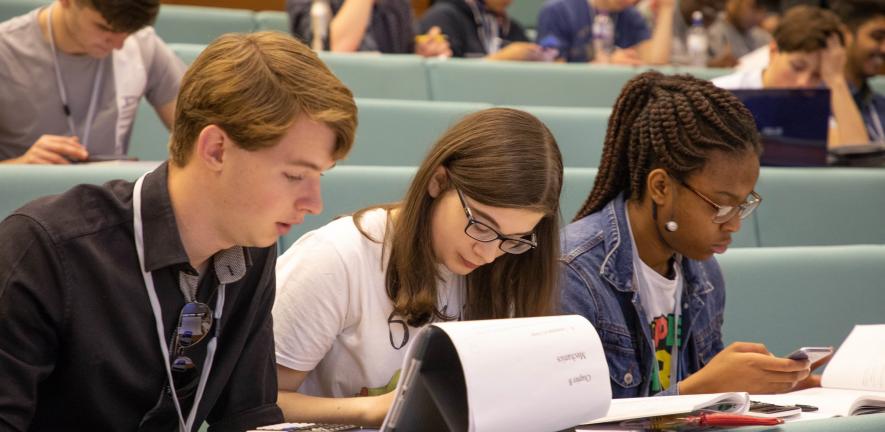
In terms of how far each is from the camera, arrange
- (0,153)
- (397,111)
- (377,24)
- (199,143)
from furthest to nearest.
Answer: (377,24) < (397,111) < (0,153) < (199,143)

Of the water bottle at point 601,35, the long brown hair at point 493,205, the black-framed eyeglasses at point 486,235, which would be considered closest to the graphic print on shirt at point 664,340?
the long brown hair at point 493,205

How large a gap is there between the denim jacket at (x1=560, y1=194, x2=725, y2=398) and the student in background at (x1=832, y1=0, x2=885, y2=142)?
7.24 feet

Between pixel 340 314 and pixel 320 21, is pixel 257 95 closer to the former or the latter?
pixel 340 314

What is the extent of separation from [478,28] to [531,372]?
3275 millimetres

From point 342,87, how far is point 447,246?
1.38ft

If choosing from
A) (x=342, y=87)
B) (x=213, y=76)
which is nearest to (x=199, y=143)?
(x=213, y=76)

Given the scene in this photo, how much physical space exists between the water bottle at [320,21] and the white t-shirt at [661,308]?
204cm

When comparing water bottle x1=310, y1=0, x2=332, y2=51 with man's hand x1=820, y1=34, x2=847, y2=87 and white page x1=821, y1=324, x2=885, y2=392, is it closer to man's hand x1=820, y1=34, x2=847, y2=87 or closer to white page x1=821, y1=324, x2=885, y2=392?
man's hand x1=820, y1=34, x2=847, y2=87

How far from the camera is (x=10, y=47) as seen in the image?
2.57m

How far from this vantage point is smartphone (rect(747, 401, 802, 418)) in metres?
1.42

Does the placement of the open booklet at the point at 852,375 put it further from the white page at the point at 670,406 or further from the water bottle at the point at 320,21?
the water bottle at the point at 320,21

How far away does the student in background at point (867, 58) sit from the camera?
3.95 meters

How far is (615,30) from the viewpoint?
15.4 ft

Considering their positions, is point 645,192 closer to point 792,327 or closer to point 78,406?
point 792,327
